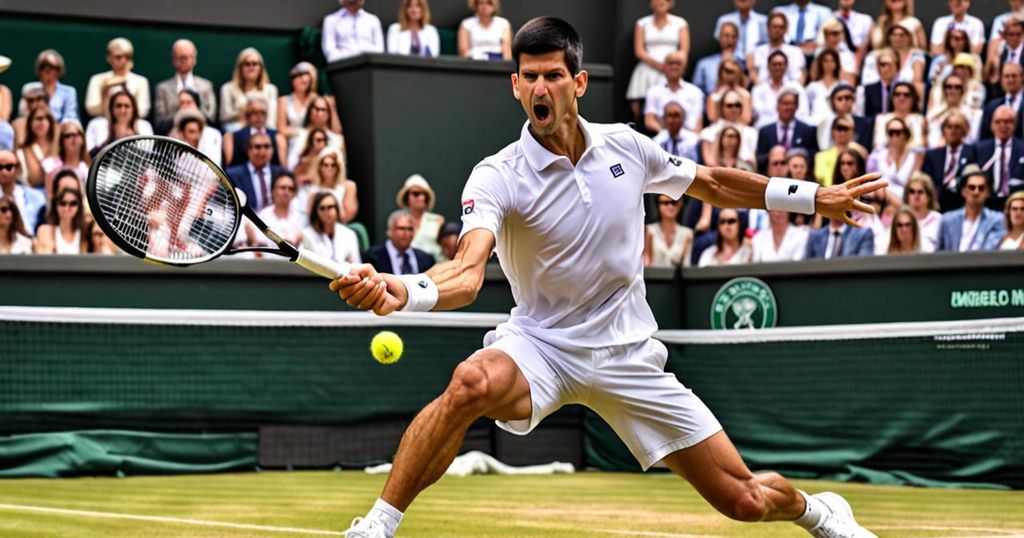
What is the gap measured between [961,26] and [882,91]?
3.39 feet

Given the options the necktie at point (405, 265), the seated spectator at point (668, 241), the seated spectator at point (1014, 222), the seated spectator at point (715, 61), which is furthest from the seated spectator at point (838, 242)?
the necktie at point (405, 265)

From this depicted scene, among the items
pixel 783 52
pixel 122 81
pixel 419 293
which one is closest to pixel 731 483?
pixel 419 293

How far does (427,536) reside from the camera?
24.4ft

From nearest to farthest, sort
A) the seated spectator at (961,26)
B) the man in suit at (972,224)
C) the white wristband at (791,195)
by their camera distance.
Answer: the white wristband at (791,195) < the man in suit at (972,224) < the seated spectator at (961,26)

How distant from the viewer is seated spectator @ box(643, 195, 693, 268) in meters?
12.6

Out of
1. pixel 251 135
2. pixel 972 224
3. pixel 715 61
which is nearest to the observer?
pixel 972 224

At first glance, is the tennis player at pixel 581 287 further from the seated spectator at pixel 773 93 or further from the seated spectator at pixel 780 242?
the seated spectator at pixel 773 93

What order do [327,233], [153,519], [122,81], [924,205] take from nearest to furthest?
[153,519]
[924,205]
[327,233]
[122,81]

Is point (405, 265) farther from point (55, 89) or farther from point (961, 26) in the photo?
point (961, 26)

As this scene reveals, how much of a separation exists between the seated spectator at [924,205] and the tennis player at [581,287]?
602 cm

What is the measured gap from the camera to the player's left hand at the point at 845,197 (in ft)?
18.7

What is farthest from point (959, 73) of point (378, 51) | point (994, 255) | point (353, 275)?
point (353, 275)

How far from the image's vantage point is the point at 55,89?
1234 cm

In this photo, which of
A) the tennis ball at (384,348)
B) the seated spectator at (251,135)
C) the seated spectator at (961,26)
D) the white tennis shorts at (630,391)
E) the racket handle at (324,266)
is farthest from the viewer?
the seated spectator at (961,26)
